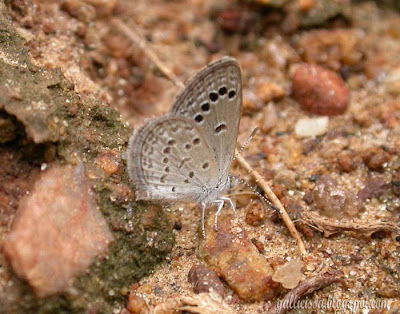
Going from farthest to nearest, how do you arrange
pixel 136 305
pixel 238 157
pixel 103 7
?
pixel 103 7
pixel 238 157
pixel 136 305

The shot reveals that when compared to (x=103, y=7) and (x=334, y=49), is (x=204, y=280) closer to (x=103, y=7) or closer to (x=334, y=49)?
(x=334, y=49)

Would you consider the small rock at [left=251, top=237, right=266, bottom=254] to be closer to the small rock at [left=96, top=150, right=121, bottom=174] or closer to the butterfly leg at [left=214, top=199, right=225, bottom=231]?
the butterfly leg at [left=214, top=199, right=225, bottom=231]

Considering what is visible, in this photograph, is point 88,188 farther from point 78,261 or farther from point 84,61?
point 84,61

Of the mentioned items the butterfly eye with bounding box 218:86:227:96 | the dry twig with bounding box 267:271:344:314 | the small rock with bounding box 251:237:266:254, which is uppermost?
the butterfly eye with bounding box 218:86:227:96

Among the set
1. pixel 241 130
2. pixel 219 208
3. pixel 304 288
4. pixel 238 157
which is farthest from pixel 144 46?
pixel 304 288

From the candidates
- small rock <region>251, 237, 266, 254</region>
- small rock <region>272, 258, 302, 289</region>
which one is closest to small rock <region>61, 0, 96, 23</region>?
small rock <region>251, 237, 266, 254</region>

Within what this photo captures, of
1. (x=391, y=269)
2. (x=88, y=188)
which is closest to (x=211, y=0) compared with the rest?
(x=88, y=188)

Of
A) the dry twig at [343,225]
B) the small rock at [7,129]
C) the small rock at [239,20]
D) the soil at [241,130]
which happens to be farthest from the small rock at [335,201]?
the small rock at [7,129]
